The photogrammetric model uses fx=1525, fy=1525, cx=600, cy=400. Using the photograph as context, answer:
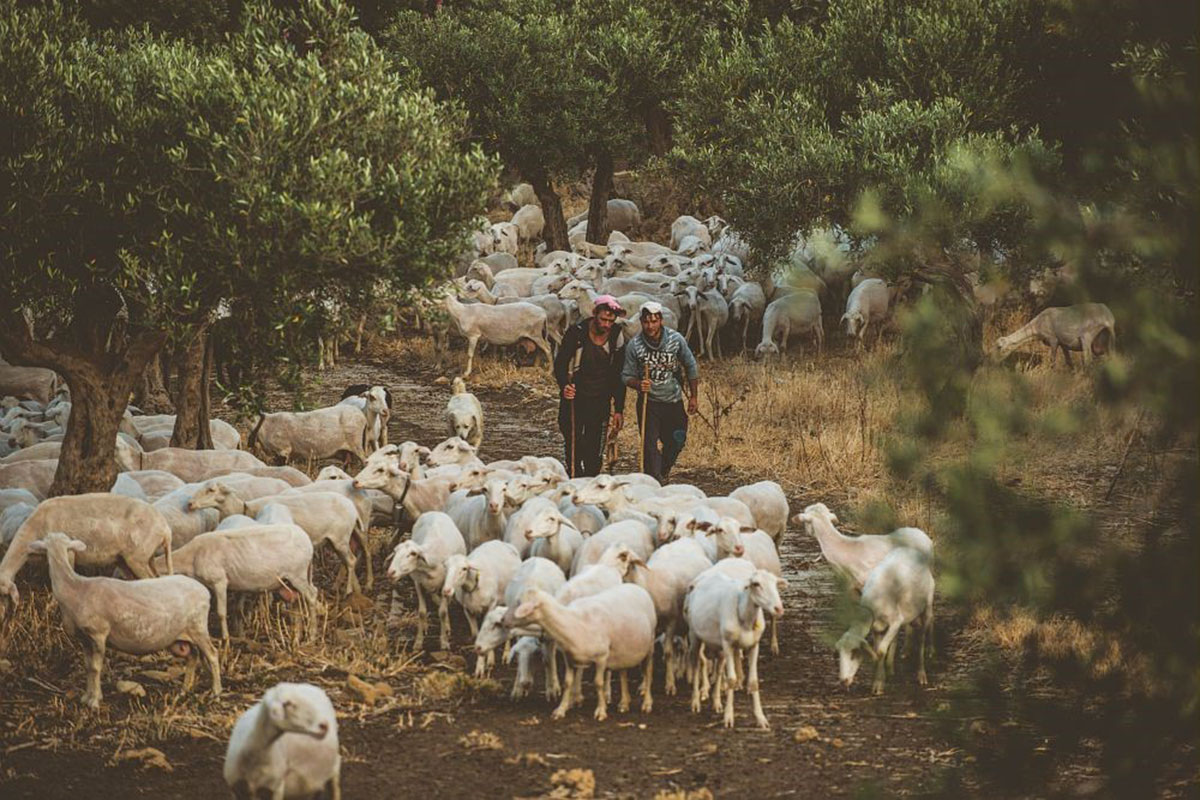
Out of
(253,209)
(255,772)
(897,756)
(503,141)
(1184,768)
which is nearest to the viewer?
(1184,768)

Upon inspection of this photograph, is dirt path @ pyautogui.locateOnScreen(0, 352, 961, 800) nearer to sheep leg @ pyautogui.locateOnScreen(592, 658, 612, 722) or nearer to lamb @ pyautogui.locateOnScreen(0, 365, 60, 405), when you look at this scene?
sheep leg @ pyautogui.locateOnScreen(592, 658, 612, 722)

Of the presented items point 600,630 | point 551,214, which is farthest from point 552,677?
point 551,214

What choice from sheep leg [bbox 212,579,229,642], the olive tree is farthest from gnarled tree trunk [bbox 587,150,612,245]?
sheep leg [bbox 212,579,229,642]

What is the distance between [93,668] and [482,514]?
3863mm

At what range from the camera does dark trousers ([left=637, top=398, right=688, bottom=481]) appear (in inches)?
612

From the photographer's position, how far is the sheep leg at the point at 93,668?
1006 centimetres

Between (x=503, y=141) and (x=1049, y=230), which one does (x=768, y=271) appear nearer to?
(x=503, y=141)

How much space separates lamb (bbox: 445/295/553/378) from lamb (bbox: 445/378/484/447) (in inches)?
219

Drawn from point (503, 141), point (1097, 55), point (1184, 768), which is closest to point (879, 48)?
point (1097, 55)

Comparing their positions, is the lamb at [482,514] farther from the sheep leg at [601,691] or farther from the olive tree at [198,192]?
the sheep leg at [601,691]

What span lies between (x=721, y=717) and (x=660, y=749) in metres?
0.79

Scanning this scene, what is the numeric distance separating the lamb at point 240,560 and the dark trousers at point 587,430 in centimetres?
482

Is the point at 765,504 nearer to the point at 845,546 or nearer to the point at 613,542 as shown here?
the point at 845,546

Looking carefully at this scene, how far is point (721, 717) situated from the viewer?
1009 cm
